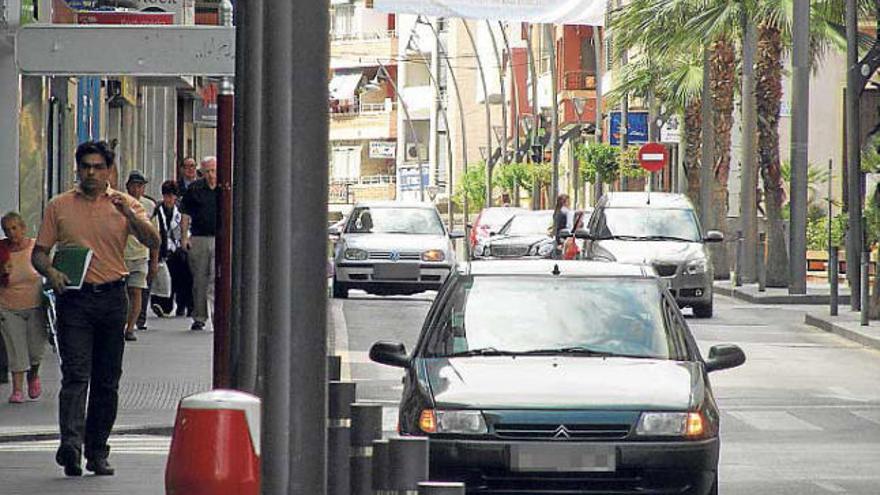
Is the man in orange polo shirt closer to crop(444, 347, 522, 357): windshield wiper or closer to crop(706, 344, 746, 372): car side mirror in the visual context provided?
crop(444, 347, 522, 357): windshield wiper

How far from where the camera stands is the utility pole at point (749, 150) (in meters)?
40.4

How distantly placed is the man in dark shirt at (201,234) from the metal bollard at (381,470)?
1752cm

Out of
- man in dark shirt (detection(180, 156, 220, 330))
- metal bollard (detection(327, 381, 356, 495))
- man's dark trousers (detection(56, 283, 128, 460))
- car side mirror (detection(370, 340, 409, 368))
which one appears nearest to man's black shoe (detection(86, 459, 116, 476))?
man's dark trousers (detection(56, 283, 128, 460))

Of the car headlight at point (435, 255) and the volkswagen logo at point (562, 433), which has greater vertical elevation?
the car headlight at point (435, 255)

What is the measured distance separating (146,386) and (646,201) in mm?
15101

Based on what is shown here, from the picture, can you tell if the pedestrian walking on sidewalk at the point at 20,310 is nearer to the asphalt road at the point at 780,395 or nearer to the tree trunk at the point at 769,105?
the asphalt road at the point at 780,395

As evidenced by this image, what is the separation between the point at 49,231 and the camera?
12305 mm

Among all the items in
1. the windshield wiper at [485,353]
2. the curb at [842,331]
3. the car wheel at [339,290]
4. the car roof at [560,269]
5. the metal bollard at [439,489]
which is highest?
the car roof at [560,269]

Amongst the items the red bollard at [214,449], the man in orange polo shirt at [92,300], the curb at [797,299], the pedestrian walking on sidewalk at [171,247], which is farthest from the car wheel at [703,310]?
the red bollard at [214,449]

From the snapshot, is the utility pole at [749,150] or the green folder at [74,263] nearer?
the green folder at [74,263]

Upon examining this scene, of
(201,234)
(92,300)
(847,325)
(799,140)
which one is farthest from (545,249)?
(92,300)

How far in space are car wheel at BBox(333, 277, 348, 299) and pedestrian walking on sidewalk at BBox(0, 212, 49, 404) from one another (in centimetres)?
1575

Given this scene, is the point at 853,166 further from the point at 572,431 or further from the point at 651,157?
the point at 572,431

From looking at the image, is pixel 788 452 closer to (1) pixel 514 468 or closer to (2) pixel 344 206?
(1) pixel 514 468
